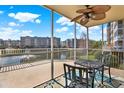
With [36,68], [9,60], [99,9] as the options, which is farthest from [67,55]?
[99,9]

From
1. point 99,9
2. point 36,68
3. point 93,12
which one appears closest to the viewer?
point 99,9

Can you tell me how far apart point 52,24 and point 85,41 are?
108 inches

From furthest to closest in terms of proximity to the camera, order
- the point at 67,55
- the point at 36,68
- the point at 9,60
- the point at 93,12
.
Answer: the point at 67,55 < the point at 36,68 < the point at 9,60 < the point at 93,12

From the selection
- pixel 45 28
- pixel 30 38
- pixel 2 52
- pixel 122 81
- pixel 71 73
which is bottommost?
pixel 122 81

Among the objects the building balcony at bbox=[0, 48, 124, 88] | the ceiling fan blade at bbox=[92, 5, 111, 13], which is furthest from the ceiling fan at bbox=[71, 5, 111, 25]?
the building balcony at bbox=[0, 48, 124, 88]

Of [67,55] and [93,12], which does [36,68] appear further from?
[93,12]

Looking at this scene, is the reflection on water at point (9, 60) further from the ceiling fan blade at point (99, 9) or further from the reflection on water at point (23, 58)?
the ceiling fan blade at point (99, 9)

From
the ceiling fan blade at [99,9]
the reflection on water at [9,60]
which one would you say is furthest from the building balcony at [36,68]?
the ceiling fan blade at [99,9]

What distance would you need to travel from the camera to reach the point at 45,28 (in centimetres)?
784

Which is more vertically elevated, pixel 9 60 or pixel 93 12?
pixel 93 12

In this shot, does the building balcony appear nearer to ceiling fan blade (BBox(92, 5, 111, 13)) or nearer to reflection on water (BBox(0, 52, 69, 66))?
reflection on water (BBox(0, 52, 69, 66))

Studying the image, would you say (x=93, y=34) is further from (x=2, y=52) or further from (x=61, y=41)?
(x=2, y=52)

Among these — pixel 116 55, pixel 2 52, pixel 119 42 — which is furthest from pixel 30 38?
pixel 119 42
